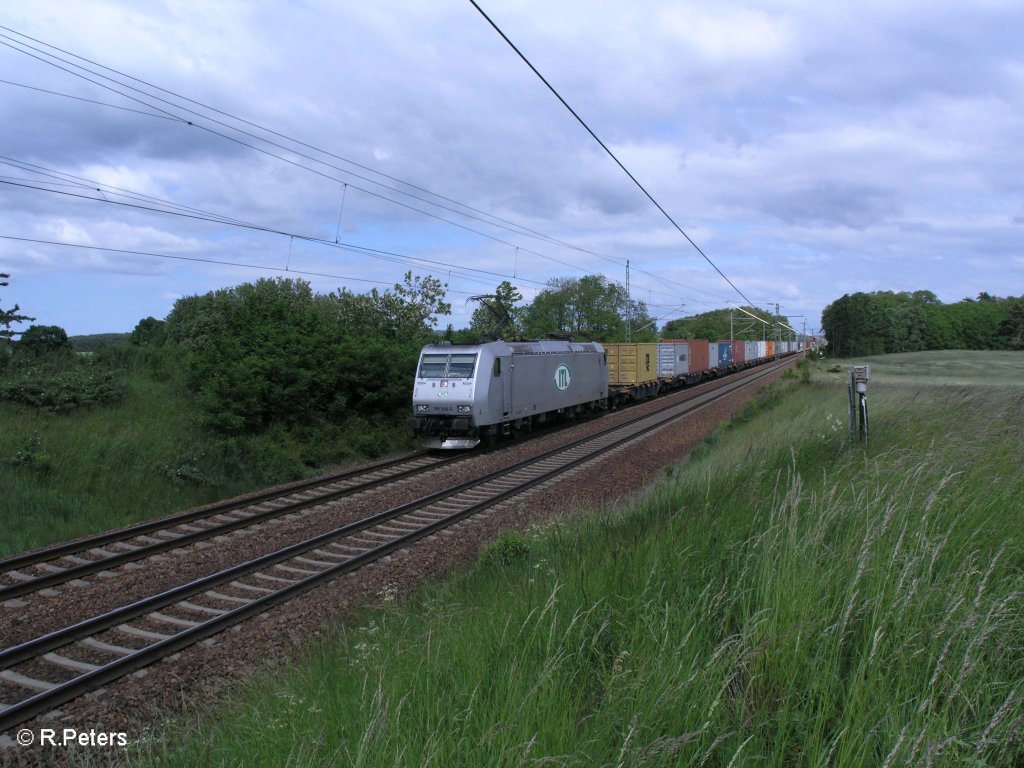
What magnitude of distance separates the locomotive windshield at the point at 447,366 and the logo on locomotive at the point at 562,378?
4.86m

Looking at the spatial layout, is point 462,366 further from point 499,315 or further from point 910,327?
point 910,327

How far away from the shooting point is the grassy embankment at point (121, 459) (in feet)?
38.8

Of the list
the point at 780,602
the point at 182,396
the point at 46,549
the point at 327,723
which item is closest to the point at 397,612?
the point at 327,723

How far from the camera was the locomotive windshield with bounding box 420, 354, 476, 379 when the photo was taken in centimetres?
1734

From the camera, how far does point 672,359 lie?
118ft

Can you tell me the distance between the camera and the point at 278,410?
17.8 metres

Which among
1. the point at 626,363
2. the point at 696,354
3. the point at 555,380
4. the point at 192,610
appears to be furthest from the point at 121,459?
the point at 696,354

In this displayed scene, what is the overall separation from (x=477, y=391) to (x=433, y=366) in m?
1.60

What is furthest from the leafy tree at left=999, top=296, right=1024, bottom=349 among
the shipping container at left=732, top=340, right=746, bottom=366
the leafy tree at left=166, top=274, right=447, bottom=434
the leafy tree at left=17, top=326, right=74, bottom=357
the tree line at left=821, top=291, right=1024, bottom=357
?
the leafy tree at left=17, top=326, right=74, bottom=357

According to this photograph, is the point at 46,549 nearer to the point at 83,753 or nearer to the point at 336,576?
the point at 336,576

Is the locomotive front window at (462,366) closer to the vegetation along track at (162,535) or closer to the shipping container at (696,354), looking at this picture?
the vegetation along track at (162,535)

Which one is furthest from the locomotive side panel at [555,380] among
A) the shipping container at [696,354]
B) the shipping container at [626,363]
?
the shipping container at [696,354]

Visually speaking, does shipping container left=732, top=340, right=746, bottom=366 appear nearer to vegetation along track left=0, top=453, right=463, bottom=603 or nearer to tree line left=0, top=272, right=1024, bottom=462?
tree line left=0, top=272, right=1024, bottom=462

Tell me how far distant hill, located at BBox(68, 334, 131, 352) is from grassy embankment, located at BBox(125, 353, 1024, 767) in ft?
59.2
